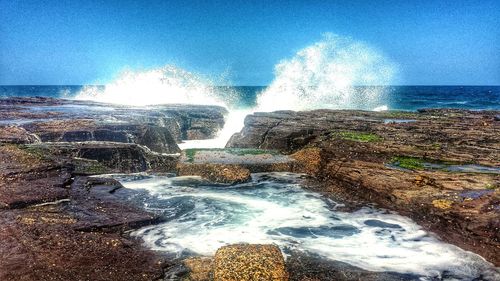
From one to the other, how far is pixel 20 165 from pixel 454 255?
7.37m

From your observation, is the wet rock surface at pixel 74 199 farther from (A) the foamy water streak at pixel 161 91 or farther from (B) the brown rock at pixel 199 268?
(A) the foamy water streak at pixel 161 91

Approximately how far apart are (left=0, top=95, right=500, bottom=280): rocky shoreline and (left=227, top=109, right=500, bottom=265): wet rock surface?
25 mm

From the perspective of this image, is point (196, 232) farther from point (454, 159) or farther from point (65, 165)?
point (454, 159)

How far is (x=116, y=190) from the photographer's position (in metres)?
6.90

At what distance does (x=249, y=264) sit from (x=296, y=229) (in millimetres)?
1977

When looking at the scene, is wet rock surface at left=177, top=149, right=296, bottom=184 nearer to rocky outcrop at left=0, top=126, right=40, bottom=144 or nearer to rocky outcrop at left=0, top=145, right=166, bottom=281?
rocky outcrop at left=0, top=145, right=166, bottom=281

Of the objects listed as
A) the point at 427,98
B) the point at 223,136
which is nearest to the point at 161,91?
Result: the point at 223,136

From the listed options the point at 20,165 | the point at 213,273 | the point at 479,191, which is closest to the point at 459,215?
the point at 479,191

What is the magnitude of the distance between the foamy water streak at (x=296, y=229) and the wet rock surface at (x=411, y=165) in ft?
1.40

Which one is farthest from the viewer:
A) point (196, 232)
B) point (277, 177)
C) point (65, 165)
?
point (277, 177)

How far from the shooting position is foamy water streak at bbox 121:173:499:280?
4.57 m

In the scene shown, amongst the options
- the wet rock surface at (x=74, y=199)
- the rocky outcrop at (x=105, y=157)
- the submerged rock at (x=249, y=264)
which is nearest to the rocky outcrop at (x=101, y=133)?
the wet rock surface at (x=74, y=199)

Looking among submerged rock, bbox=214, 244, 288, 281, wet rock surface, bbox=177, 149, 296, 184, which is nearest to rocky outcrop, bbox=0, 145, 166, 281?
submerged rock, bbox=214, 244, 288, 281

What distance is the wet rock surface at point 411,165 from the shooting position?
544 centimetres
